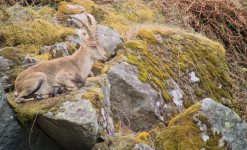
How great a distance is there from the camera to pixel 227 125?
4688 millimetres

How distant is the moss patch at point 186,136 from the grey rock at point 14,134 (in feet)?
8.46

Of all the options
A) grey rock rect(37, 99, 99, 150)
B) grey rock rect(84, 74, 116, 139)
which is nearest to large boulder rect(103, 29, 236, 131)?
grey rock rect(84, 74, 116, 139)

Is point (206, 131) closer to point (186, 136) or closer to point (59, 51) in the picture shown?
point (186, 136)

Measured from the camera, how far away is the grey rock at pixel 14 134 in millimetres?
4074

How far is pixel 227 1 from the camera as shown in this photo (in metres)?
13.9

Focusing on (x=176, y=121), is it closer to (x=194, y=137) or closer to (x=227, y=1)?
(x=194, y=137)

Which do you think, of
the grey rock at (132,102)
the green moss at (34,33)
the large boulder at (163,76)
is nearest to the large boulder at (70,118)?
the grey rock at (132,102)

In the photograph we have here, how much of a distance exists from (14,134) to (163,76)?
5055mm

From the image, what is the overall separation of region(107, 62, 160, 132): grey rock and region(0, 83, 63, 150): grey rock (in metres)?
2.44

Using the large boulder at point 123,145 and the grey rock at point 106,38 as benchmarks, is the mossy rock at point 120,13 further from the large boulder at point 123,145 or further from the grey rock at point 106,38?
the large boulder at point 123,145

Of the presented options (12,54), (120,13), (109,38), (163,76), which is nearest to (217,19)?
(120,13)

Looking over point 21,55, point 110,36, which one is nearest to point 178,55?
point 110,36

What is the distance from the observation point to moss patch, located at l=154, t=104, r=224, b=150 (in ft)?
14.6

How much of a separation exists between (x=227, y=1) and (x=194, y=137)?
489 inches
